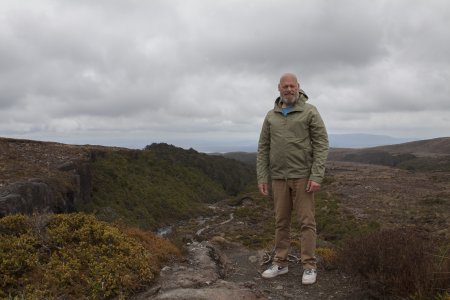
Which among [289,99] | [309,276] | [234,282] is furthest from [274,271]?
[289,99]

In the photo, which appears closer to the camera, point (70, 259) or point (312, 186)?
point (312, 186)

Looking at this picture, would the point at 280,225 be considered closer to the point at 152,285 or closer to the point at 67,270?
the point at 152,285

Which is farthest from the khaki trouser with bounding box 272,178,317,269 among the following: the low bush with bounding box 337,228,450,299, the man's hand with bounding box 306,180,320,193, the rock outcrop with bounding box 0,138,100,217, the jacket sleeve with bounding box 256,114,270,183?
the rock outcrop with bounding box 0,138,100,217

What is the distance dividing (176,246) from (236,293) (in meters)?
3.96

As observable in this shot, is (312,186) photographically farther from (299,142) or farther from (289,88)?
(289,88)

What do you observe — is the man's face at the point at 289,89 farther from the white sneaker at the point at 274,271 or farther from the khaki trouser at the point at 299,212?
the white sneaker at the point at 274,271

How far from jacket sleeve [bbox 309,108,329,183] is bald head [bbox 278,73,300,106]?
442 millimetres

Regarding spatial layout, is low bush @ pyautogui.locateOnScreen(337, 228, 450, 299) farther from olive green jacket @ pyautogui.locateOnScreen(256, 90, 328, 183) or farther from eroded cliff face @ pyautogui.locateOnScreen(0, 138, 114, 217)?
eroded cliff face @ pyautogui.locateOnScreen(0, 138, 114, 217)

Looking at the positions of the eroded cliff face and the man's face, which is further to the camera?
the eroded cliff face

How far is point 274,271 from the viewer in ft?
26.6

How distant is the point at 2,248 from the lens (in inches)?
287

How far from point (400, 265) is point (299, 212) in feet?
5.99

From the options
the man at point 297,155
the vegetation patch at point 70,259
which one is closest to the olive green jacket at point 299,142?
the man at point 297,155

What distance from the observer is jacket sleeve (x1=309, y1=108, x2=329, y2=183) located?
23.1 ft
